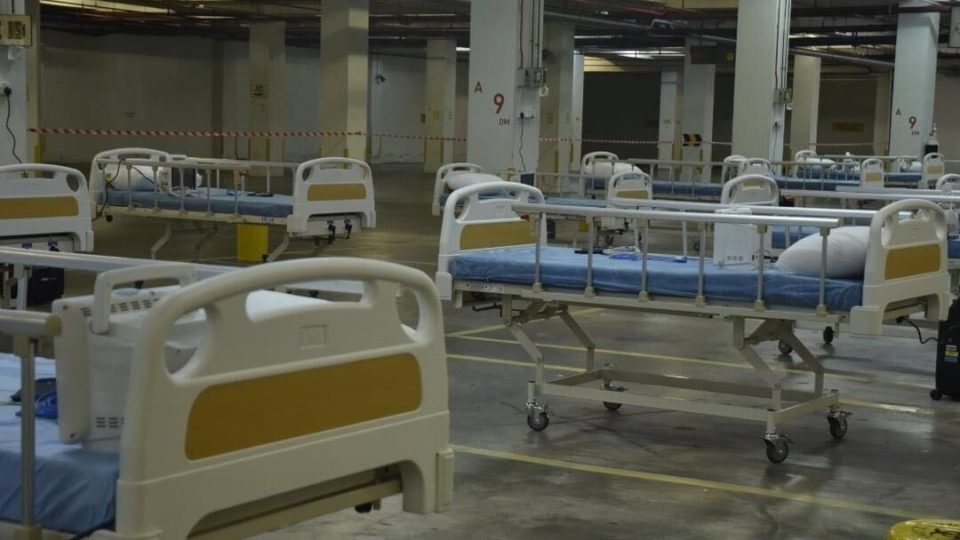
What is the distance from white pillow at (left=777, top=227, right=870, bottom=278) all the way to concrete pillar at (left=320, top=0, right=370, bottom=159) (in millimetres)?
19202

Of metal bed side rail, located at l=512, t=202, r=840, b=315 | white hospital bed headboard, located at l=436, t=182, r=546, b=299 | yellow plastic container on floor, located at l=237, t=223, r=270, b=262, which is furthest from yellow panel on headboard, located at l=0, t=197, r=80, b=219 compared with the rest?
yellow plastic container on floor, located at l=237, t=223, r=270, b=262

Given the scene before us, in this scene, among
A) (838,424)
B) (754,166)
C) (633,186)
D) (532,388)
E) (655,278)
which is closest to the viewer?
(655,278)

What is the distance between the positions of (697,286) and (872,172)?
12.1 meters

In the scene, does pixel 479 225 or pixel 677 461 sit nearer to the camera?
pixel 677 461

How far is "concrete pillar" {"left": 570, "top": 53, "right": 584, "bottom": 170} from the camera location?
35344 mm

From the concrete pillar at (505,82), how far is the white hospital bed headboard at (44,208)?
8.53 m

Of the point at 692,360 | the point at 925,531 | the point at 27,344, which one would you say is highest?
the point at 27,344

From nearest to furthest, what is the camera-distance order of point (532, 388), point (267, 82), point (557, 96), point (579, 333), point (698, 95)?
point (532, 388) → point (579, 333) → point (557, 96) → point (267, 82) → point (698, 95)

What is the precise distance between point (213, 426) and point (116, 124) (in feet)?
119

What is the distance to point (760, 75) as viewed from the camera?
21.0 m

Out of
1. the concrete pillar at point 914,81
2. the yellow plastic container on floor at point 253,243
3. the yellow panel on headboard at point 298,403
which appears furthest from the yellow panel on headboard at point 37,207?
the concrete pillar at point 914,81

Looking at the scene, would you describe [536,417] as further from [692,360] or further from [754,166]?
[754,166]

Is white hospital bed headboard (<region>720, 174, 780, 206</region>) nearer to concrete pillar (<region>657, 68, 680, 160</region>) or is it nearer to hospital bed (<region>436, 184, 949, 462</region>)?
hospital bed (<region>436, 184, 949, 462</region>)

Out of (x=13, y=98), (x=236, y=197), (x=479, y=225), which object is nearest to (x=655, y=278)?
(x=479, y=225)
